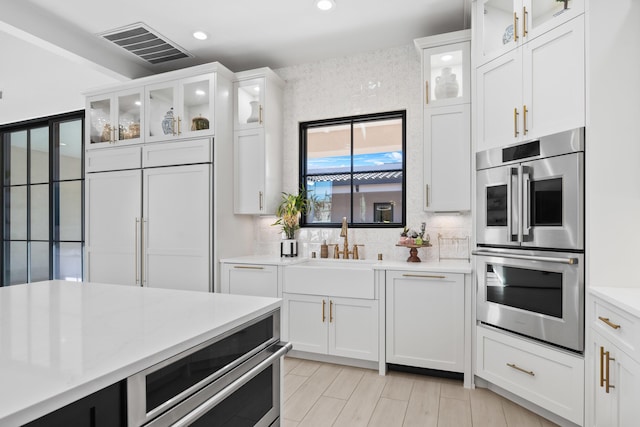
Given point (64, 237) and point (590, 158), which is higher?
point (590, 158)

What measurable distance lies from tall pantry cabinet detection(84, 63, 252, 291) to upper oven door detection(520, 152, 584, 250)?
8.18 ft

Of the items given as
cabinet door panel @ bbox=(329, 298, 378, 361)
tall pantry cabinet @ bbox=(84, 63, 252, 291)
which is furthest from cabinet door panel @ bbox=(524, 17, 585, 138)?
tall pantry cabinet @ bbox=(84, 63, 252, 291)

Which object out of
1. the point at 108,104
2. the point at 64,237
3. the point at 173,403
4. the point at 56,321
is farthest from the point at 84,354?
the point at 64,237

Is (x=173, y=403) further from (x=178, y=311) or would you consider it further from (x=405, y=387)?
(x=405, y=387)

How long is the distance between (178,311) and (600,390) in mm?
2055

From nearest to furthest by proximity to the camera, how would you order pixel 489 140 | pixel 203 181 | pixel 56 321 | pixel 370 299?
1. pixel 56 321
2. pixel 489 140
3. pixel 370 299
4. pixel 203 181

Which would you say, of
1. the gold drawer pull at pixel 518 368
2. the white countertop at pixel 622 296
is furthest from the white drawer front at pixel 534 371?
the white countertop at pixel 622 296

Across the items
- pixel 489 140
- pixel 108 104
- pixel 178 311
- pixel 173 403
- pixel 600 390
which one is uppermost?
pixel 108 104

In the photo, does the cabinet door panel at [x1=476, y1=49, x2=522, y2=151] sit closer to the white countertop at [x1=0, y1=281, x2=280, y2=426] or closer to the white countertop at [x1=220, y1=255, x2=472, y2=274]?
the white countertop at [x1=220, y1=255, x2=472, y2=274]

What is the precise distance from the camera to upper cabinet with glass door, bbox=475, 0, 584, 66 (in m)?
2.14

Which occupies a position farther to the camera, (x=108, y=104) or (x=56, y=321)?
(x=108, y=104)

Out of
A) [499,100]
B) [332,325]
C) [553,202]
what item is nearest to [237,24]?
[499,100]

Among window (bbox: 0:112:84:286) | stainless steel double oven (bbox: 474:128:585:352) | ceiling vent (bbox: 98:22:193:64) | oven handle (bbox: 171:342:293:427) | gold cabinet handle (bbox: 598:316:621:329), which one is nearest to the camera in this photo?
oven handle (bbox: 171:342:293:427)

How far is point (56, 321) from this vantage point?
1151 mm
